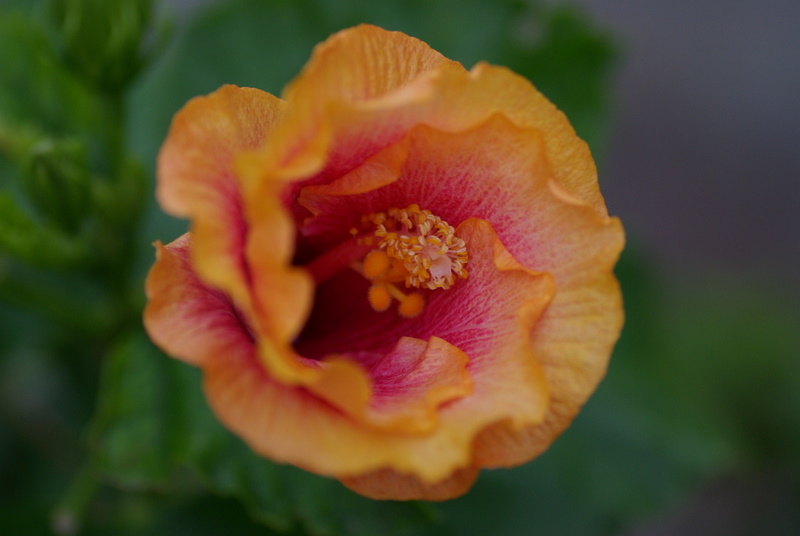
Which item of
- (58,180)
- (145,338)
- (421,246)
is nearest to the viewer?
(421,246)

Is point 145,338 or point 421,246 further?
point 145,338

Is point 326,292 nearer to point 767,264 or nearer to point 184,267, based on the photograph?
point 184,267

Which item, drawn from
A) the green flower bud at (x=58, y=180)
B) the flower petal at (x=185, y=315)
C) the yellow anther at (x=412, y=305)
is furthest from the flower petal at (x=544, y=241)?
the green flower bud at (x=58, y=180)

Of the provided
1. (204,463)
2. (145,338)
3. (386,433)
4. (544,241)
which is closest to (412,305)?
(544,241)

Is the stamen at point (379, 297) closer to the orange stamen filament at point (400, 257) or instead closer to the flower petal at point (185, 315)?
the orange stamen filament at point (400, 257)

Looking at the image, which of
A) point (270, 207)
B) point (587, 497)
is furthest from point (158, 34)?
point (587, 497)

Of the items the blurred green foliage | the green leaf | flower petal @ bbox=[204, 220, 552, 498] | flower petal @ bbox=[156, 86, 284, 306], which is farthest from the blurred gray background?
flower petal @ bbox=[156, 86, 284, 306]

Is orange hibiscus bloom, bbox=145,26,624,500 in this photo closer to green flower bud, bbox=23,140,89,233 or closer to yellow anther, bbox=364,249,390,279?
yellow anther, bbox=364,249,390,279

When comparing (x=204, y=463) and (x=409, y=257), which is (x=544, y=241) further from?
(x=204, y=463)
